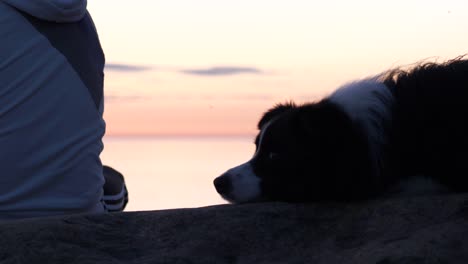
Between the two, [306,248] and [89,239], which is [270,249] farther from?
[89,239]

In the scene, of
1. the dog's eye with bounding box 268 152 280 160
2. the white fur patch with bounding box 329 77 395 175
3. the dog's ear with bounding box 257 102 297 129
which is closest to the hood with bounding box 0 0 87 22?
the dog's ear with bounding box 257 102 297 129

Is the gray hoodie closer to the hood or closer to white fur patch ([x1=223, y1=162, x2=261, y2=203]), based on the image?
the hood

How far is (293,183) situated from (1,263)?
193 cm

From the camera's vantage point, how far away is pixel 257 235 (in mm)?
4422

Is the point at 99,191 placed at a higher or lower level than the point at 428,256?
lower

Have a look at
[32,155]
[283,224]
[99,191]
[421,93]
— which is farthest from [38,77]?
[421,93]

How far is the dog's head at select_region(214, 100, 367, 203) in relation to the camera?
523 centimetres

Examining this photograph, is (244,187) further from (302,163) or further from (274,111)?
(274,111)

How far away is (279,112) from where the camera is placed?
231 inches

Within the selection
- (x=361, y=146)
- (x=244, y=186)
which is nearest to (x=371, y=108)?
(x=361, y=146)

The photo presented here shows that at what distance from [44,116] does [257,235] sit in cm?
200

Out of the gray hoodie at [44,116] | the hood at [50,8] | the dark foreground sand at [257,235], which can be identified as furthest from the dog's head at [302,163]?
the hood at [50,8]

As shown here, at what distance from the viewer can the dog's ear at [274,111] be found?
19.3 feet

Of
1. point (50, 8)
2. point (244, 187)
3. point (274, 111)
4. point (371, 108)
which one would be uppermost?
point (50, 8)
